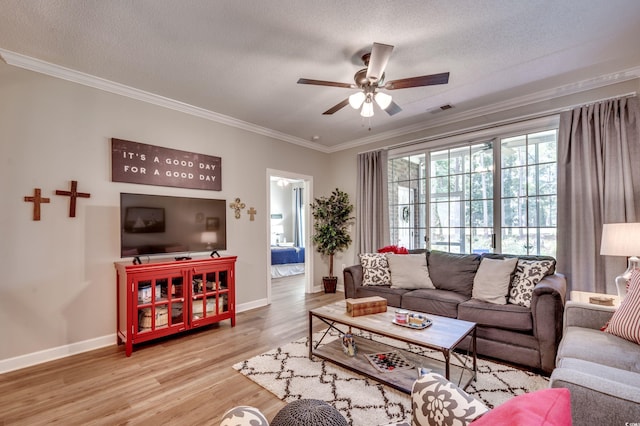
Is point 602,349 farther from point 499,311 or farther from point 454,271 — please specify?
point 454,271

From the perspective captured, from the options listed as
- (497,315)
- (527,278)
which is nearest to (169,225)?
(497,315)

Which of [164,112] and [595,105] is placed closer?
[595,105]

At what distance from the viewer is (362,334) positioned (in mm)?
3271

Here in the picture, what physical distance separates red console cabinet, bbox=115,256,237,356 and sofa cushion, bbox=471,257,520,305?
2.81 m

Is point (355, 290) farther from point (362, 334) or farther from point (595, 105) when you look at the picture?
point (595, 105)

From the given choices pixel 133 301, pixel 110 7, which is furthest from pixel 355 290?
pixel 110 7

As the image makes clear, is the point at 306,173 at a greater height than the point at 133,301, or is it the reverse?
the point at 306,173

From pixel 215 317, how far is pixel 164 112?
8.39 feet

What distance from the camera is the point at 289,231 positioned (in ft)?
33.8

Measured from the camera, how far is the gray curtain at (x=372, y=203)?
4.91 meters

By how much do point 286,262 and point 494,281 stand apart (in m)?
5.39

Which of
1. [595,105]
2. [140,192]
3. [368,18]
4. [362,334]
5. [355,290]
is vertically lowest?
[362,334]

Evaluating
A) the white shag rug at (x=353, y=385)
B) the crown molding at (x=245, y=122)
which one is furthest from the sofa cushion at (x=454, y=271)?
the crown molding at (x=245, y=122)

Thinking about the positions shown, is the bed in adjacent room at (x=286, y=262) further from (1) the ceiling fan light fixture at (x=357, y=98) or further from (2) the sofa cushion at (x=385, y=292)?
(1) the ceiling fan light fixture at (x=357, y=98)
